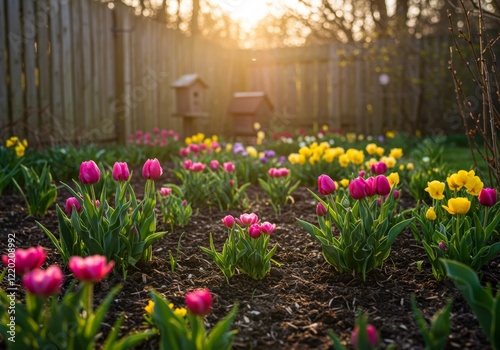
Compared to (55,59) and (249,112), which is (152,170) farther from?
(249,112)

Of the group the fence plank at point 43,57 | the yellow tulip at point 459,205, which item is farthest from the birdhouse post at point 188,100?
the yellow tulip at point 459,205

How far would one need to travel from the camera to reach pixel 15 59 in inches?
211

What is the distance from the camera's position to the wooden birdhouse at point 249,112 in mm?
8852

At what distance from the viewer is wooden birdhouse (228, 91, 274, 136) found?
8852mm

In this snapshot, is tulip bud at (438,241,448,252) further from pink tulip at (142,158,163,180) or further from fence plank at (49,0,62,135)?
fence plank at (49,0,62,135)

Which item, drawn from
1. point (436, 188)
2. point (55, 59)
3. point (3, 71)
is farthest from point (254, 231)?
point (55, 59)

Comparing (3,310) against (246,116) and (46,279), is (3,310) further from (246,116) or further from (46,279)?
(246,116)

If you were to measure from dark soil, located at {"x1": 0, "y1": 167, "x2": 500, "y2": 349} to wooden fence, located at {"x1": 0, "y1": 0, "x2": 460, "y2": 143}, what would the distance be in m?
2.74

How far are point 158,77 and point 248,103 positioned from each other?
5.70 feet

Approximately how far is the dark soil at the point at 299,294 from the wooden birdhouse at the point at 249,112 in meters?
6.32

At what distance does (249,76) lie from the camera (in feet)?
36.4

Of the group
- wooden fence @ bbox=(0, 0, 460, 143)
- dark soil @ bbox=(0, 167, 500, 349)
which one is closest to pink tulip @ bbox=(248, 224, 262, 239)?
dark soil @ bbox=(0, 167, 500, 349)

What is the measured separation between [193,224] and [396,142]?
4932mm

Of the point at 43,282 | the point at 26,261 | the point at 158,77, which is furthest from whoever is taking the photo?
the point at 158,77
